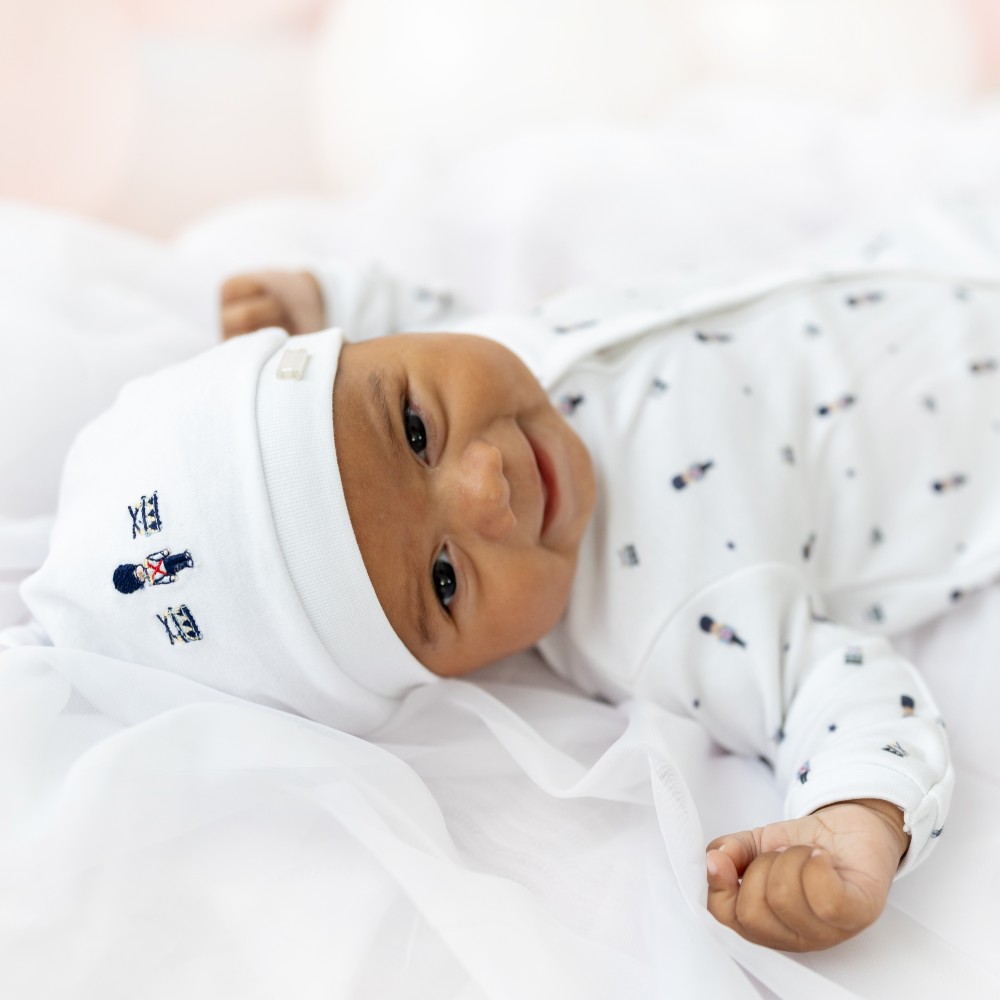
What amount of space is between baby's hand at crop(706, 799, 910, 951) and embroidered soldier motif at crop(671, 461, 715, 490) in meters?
0.40

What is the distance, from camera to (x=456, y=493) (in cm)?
93

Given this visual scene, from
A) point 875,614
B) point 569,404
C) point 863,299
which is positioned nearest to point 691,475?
point 569,404

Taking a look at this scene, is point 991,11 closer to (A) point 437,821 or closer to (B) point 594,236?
(B) point 594,236

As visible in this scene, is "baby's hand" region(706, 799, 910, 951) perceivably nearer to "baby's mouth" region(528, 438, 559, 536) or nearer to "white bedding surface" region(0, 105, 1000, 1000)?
"white bedding surface" region(0, 105, 1000, 1000)

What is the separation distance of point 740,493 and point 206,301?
0.83 m

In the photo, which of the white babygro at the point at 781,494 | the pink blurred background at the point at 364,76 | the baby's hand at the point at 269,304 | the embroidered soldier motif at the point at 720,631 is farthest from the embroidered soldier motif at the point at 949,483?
the pink blurred background at the point at 364,76

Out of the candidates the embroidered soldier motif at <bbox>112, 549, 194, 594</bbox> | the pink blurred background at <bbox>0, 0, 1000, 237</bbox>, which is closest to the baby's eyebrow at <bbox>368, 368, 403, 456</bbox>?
the embroidered soldier motif at <bbox>112, 549, 194, 594</bbox>

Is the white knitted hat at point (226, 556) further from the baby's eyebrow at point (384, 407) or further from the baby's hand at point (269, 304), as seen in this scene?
the baby's hand at point (269, 304)

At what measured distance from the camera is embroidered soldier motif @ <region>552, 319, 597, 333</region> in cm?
123

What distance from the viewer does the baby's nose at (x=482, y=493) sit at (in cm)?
90

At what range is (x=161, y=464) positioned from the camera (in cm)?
89

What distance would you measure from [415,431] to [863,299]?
2.31 ft

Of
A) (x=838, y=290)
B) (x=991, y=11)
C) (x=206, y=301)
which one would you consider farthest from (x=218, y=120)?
(x=991, y=11)

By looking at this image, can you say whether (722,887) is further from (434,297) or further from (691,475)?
(434,297)
